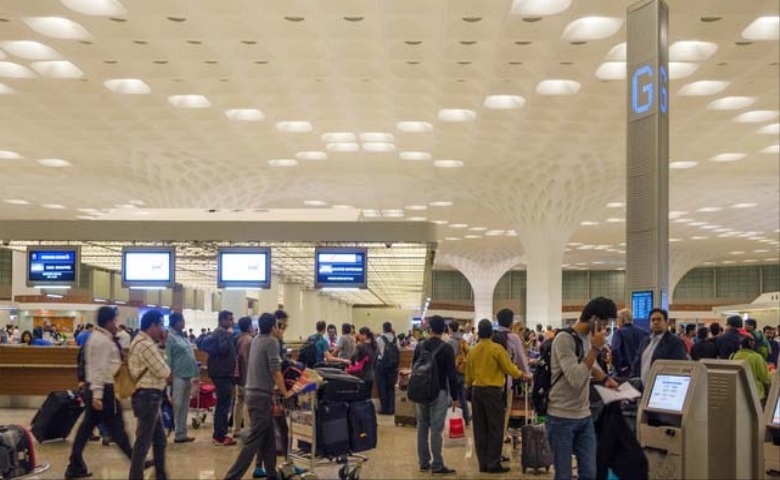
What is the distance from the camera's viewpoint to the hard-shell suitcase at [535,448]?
873cm

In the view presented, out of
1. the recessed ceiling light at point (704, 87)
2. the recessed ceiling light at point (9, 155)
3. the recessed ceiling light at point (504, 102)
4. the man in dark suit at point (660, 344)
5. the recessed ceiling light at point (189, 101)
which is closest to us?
the man in dark suit at point (660, 344)

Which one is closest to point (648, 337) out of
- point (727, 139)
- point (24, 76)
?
point (24, 76)

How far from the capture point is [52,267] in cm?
1416

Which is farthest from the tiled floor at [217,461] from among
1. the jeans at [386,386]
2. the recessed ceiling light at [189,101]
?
the recessed ceiling light at [189,101]

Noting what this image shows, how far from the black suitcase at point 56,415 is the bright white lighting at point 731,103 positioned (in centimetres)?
1449

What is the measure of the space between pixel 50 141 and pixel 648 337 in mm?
19128

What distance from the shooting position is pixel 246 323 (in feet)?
37.1

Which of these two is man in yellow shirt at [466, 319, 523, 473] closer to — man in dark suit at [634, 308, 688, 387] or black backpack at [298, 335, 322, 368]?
man in dark suit at [634, 308, 688, 387]

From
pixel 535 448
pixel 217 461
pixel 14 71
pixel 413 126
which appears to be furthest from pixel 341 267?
pixel 413 126

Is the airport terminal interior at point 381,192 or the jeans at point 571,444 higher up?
the airport terminal interior at point 381,192

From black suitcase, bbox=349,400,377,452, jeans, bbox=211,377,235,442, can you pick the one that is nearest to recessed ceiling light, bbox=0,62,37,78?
jeans, bbox=211,377,235,442

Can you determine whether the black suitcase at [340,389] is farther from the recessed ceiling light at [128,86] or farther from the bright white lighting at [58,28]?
the recessed ceiling light at [128,86]

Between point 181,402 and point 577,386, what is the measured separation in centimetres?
668

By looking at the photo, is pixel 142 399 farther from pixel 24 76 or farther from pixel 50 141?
pixel 50 141
